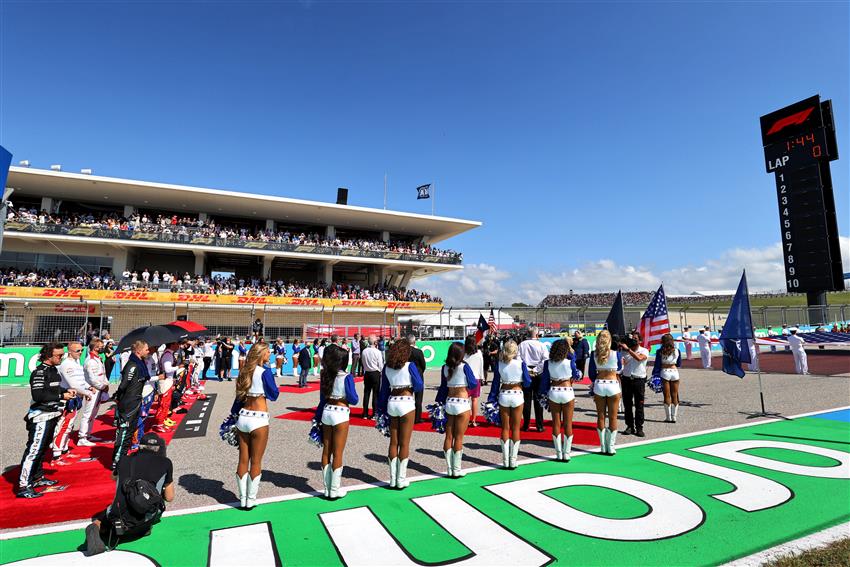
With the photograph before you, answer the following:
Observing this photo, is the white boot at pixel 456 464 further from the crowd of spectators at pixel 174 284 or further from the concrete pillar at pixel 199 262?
the concrete pillar at pixel 199 262

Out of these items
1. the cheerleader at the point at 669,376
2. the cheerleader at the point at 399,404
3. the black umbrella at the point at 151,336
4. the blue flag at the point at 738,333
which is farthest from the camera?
the blue flag at the point at 738,333

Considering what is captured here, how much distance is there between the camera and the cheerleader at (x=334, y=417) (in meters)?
5.01

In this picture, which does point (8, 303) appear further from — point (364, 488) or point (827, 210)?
point (827, 210)

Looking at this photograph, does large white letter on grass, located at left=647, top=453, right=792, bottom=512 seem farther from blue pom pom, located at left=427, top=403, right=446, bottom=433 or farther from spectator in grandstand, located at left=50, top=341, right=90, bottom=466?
spectator in grandstand, located at left=50, top=341, right=90, bottom=466

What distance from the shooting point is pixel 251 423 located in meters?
4.80

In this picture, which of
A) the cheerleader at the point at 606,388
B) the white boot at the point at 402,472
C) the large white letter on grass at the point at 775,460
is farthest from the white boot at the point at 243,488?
the large white letter on grass at the point at 775,460

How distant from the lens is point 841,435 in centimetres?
750

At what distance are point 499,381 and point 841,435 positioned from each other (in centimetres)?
624

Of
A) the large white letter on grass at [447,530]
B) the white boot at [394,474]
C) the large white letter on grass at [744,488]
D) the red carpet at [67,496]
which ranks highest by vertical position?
the white boot at [394,474]

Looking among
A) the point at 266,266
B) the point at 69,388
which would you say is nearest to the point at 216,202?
the point at 266,266

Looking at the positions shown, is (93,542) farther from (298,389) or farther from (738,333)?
(298,389)

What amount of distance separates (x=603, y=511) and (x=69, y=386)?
7805 mm

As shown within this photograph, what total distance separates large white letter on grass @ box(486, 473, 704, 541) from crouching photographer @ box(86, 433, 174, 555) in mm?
3610

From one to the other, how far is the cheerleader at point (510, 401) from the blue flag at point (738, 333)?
6.72 m
